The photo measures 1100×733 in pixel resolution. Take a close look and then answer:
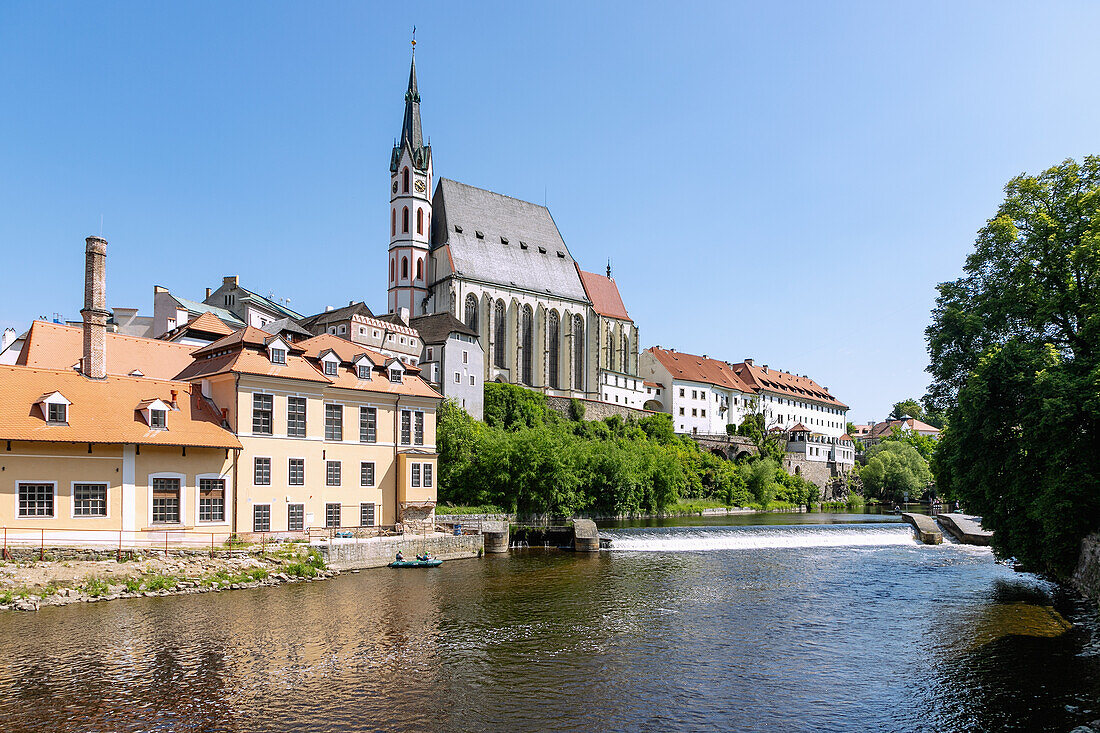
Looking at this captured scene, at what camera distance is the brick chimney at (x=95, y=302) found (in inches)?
1335

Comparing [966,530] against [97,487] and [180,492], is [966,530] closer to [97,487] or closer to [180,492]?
[180,492]

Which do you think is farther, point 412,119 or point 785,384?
point 785,384

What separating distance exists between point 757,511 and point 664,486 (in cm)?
2258

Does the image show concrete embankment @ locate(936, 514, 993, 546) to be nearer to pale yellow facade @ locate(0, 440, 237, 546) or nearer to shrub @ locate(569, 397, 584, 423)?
shrub @ locate(569, 397, 584, 423)

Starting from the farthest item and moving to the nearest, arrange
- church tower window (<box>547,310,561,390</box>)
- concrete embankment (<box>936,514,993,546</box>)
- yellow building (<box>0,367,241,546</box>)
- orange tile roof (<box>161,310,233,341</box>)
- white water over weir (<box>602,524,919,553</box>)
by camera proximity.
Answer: church tower window (<box>547,310,561,390</box>), orange tile roof (<box>161,310,233,341</box>), concrete embankment (<box>936,514,993,546</box>), white water over weir (<box>602,524,919,553</box>), yellow building (<box>0,367,241,546</box>)

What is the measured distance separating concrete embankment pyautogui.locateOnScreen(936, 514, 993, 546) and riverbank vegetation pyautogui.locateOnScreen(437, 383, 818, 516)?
21492mm

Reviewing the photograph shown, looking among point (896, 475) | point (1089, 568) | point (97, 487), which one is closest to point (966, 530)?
point (1089, 568)

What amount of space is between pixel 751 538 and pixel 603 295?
2619 inches

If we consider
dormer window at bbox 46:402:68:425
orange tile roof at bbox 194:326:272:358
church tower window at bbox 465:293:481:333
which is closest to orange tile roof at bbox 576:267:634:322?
church tower window at bbox 465:293:481:333

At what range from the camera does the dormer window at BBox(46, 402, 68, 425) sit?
3055 cm

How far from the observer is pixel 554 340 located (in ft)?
323

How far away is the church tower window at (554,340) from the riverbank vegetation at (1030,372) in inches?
2544

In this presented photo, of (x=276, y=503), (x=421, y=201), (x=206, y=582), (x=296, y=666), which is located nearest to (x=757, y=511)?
(x=421, y=201)

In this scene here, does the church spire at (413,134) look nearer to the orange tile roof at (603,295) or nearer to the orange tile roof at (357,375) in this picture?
the orange tile roof at (603,295)
